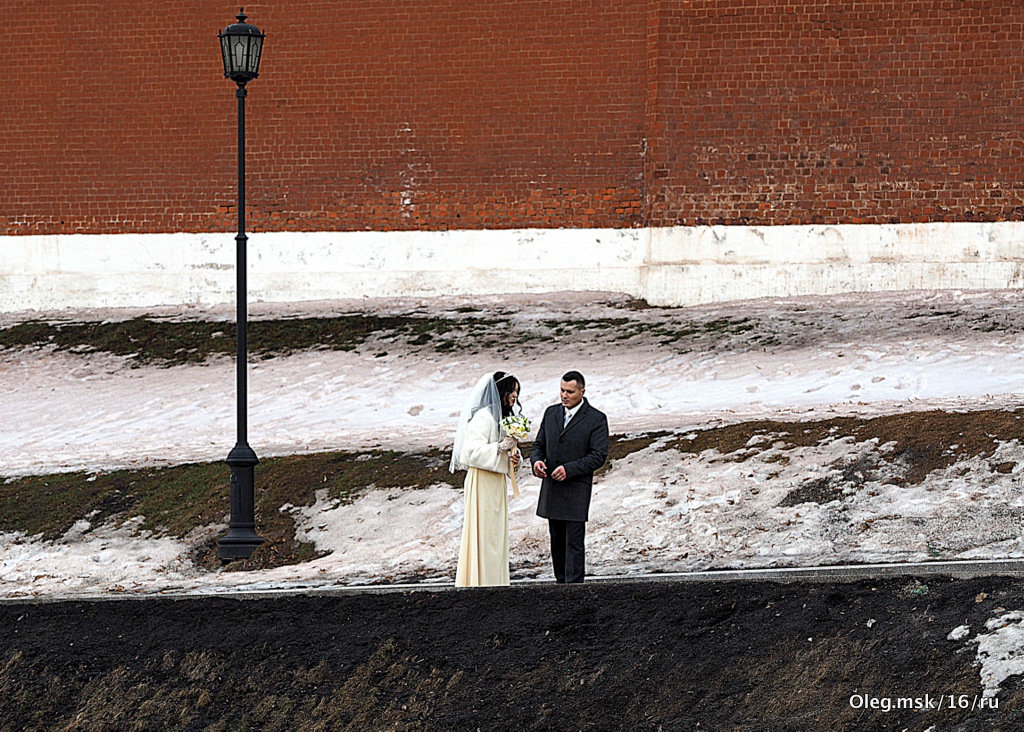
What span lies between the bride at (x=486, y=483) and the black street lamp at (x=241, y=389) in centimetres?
349

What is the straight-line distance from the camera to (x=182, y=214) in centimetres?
2245

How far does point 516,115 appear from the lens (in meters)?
21.6

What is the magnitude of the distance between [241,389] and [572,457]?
4925 millimetres

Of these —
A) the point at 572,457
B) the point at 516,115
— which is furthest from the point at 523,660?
the point at 516,115

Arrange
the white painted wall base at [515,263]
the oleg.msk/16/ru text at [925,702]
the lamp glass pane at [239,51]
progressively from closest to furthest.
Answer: the oleg.msk/16/ru text at [925,702] → the lamp glass pane at [239,51] → the white painted wall base at [515,263]

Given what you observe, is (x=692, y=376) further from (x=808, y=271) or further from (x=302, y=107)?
(x=302, y=107)

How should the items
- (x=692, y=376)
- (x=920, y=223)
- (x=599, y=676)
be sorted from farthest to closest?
(x=920, y=223) → (x=692, y=376) → (x=599, y=676)

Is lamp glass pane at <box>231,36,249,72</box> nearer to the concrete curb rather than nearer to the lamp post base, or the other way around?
the lamp post base

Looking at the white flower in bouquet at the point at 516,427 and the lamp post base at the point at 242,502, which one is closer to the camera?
the white flower in bouquet at the point at 516,427

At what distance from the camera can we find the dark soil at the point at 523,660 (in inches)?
276

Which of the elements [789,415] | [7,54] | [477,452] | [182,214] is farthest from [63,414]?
[477,452]

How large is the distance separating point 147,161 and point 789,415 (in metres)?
12.2

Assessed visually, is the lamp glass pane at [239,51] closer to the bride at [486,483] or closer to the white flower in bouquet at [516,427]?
the bride at [486,483]

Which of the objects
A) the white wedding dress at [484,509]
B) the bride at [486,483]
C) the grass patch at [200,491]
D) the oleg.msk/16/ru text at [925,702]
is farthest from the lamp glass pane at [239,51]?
the oleg.msk/16/ru text at [925,702]
